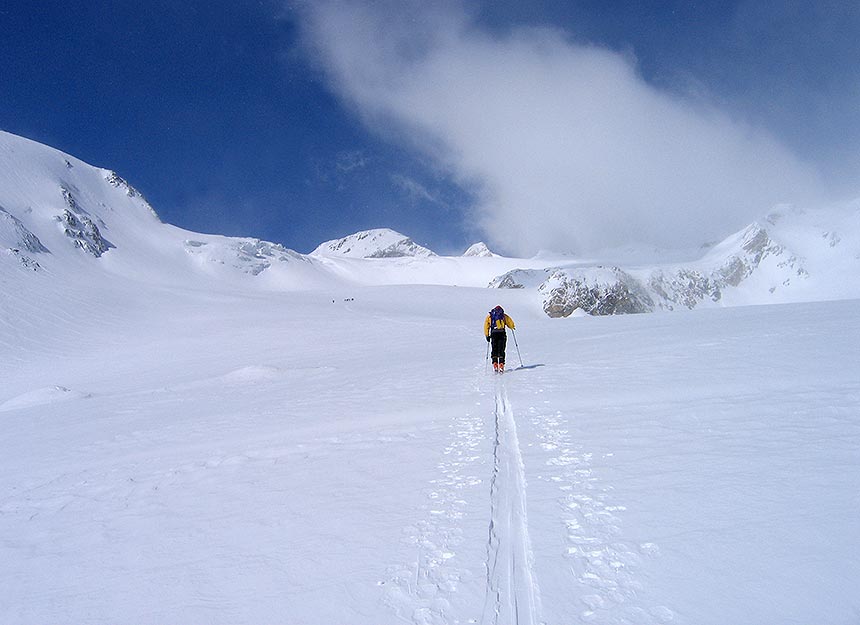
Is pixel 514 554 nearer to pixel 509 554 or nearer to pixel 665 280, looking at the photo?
pixel 509 554

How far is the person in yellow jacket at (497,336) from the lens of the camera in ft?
42.5

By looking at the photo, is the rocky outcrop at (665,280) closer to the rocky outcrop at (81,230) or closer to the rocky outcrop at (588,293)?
the rocky outcrop at (588,293)

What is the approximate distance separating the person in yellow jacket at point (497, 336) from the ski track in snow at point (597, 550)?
7.42 metres

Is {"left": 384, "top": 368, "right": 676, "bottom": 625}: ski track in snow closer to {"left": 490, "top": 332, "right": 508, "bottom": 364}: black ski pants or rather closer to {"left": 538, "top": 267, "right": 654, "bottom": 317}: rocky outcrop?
{"left": 490, "top": 332, "right": 508, "bottom": 364}: black ski pants

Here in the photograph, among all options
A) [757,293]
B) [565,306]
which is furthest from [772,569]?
[757,293]

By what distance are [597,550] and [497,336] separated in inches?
381

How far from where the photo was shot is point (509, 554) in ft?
12.1

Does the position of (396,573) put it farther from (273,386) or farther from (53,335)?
(53,335)

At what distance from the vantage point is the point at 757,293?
146 m

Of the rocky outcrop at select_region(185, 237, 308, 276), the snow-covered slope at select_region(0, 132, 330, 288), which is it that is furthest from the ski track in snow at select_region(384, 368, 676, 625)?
the rocky outcrop at select_region(185, 237, 308, 276)

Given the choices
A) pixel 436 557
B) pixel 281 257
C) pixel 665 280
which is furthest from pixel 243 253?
pixel 436 557

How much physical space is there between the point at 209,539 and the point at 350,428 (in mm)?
3899

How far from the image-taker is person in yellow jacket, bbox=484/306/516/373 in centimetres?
1297

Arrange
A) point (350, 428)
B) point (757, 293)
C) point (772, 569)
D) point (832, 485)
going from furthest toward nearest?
point (757, 293) → point (350, 428) → point (832, 485) → point (772, 569)
